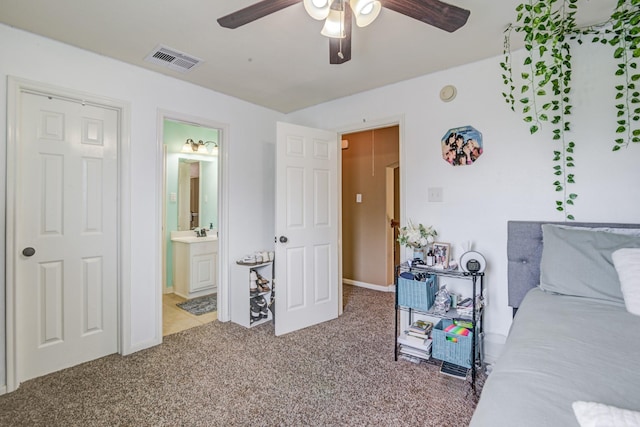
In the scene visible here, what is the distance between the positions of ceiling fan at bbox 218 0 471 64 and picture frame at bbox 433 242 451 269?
→ 162 centimetres

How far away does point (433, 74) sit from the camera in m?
2.73

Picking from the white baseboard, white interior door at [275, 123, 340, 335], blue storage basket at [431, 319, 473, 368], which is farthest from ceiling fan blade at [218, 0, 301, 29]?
the white baseboard

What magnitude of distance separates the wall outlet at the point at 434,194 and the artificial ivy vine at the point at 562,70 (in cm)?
79

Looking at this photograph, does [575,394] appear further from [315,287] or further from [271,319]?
[271,319]

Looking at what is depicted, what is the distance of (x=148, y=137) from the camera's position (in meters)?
2.69

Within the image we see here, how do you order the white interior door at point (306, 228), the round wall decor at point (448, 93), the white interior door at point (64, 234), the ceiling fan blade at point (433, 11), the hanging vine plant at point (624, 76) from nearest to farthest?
the ceiling fan blade at point (433, 11) → the hanging vine plant at point (624, 76) → the white interior door at point (64, 234) → the round wall decor at point (448, 93) → the white interior door at point (306, 228)

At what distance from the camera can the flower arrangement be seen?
2537 millimetres

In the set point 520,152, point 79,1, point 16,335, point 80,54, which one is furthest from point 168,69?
point 520,152

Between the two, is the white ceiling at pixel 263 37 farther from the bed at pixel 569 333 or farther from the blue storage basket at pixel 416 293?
the blue storage basket at pixel 416 293

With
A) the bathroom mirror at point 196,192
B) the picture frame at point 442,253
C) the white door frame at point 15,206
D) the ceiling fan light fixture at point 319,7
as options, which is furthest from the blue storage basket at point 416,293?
the bathroom mirror at point 196,192

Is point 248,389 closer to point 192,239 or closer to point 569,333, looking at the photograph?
point 569,333

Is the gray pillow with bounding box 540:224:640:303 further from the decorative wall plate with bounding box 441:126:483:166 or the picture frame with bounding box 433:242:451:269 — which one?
the decorative wall plate with bounding box 441:126:483:166

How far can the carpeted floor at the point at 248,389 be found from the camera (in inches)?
70.2

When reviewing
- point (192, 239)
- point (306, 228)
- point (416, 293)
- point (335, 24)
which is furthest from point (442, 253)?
point (192, 239)
